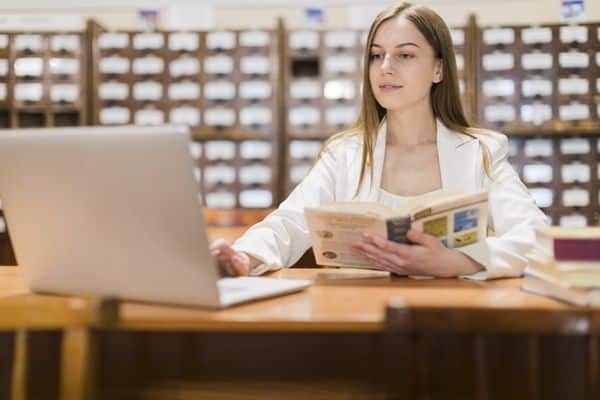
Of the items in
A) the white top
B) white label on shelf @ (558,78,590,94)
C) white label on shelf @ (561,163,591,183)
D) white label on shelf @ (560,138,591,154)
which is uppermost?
white label on shelf @ (558,78,590,94)

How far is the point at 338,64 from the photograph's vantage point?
12.0ft

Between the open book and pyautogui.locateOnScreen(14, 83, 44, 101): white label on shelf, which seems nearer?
the open book

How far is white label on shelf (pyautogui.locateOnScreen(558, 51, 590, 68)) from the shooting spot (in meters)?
3.55

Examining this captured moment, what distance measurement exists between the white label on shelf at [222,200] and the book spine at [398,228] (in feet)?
7.93

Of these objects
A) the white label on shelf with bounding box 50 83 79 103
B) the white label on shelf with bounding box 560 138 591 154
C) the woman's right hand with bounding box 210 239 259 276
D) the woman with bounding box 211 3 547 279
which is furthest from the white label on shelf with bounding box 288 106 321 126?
the woman's right hand with bounding box 210 239 259 276

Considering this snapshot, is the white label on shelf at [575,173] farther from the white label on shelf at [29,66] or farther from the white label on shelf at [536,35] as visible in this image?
the white label on shelf at [29,66]

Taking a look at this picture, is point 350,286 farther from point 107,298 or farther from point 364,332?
point 107,298

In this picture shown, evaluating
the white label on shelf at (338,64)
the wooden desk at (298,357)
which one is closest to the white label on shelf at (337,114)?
the white label on shelf at (338,64)

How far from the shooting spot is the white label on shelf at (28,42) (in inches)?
149

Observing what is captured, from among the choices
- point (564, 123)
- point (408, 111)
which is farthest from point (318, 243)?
point (564, 123)

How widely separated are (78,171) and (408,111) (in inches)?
46.8

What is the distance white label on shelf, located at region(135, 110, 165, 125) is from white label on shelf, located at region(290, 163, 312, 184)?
757 millimetres

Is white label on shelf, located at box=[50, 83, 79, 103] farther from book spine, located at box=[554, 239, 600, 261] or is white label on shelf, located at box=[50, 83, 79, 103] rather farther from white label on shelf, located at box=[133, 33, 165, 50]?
book spine, located at box=[554, 239, 600, 261]

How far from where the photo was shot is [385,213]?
135cm
